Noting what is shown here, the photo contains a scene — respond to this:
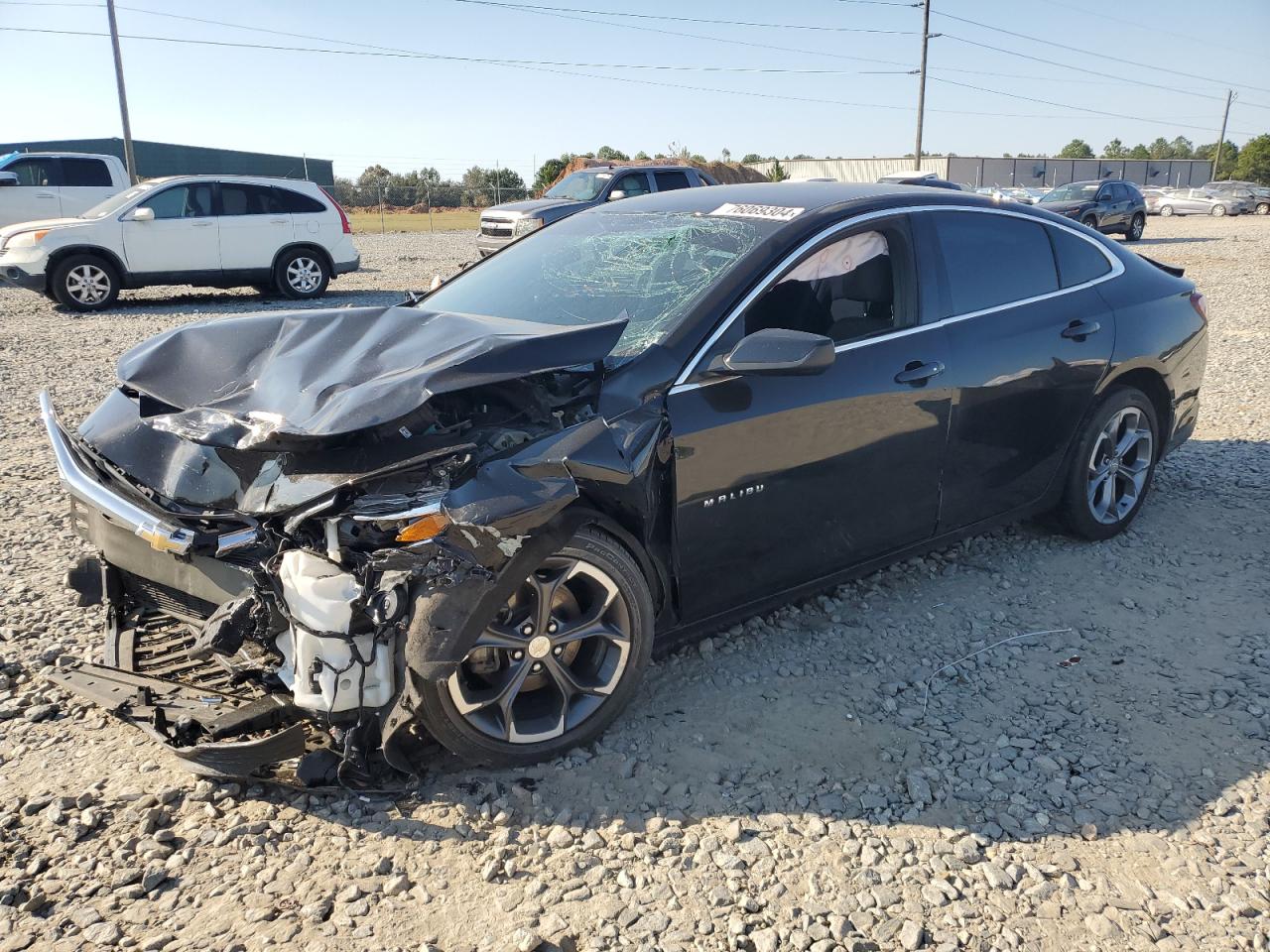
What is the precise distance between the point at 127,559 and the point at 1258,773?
3.74 meters

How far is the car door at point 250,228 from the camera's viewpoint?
44.0 ft

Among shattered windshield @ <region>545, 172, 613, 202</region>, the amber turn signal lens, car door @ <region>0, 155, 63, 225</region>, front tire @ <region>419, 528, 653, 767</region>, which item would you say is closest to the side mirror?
front tire @ <region>419, 528, 653, 767</region>

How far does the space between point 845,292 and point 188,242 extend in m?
12.0

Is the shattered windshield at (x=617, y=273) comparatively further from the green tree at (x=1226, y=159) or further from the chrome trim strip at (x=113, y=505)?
the green tree at (x=1226, y=159)

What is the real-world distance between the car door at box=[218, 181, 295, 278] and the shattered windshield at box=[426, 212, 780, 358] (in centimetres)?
1048

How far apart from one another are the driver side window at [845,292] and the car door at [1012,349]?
23 cm

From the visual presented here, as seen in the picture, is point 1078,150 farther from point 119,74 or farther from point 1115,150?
point 119,74

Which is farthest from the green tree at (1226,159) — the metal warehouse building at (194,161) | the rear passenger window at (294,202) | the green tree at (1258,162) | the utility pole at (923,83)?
the rear passenger window at (294,202)

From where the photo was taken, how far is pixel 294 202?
45.5 feet

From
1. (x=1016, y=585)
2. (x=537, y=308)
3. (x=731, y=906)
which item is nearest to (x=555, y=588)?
(x=731, y=906)

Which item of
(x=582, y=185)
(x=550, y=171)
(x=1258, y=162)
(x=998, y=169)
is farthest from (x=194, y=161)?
(x=1258, y=162)

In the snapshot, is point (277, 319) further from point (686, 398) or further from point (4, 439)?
point (4, 439)

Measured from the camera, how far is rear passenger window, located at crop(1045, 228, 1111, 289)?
4516 millimetres

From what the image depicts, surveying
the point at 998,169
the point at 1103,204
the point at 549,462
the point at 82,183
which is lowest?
the point at 549,462
